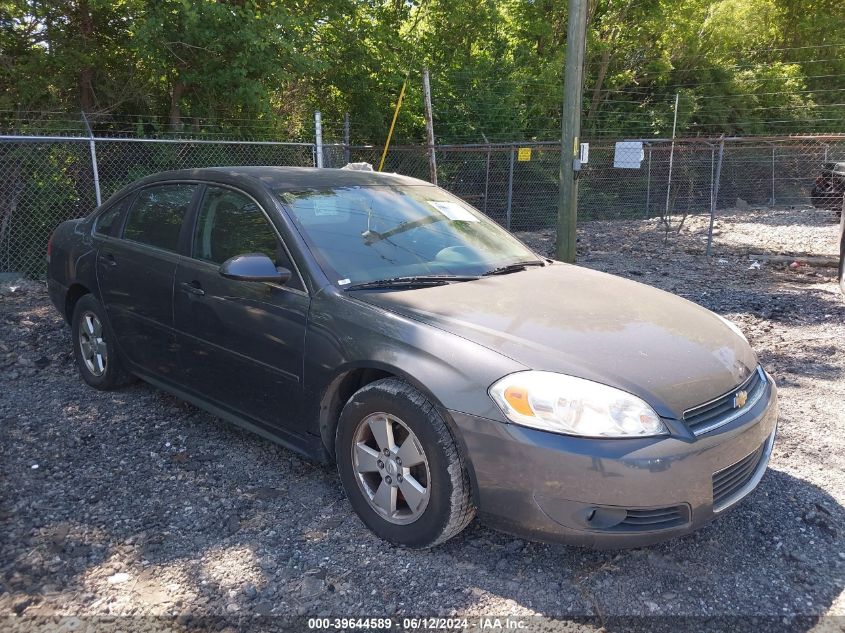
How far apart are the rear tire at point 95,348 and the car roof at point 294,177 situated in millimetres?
1092

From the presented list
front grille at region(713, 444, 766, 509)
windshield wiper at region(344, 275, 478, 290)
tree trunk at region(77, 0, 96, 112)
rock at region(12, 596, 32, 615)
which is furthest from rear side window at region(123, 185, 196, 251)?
tree trunk at region(77, 0, 96, 112)

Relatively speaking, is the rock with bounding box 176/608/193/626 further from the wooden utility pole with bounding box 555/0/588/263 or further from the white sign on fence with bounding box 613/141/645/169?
the white sign on fence with bounding box 613/141/645/169

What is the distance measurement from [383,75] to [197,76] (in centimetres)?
483

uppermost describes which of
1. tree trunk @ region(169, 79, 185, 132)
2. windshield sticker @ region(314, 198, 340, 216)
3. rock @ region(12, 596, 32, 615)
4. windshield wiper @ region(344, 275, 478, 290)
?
tree trunk @ region(169, 79, 185, 132)

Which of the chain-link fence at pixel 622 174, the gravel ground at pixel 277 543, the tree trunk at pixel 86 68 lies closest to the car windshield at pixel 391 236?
the gravel ground at pixel 277 543

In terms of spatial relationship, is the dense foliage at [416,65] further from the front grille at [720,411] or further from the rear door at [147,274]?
the front grille at [720,411]

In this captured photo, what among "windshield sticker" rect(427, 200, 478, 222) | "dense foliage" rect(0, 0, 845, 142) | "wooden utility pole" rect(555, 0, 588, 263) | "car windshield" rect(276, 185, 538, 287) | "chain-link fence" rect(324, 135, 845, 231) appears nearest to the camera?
"car windshield" rect(276, 185, 538, 287)

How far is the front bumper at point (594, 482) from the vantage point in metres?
2.54

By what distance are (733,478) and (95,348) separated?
4.11 meters

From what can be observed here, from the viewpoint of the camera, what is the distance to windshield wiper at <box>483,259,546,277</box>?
3736 mm

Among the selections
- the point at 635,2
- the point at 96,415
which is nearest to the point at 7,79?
the point at 96,415

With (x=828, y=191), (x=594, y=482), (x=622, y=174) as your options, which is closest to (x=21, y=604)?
(x=594, y=482)

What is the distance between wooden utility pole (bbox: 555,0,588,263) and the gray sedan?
15.1 feet

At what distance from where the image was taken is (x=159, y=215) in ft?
14.2
